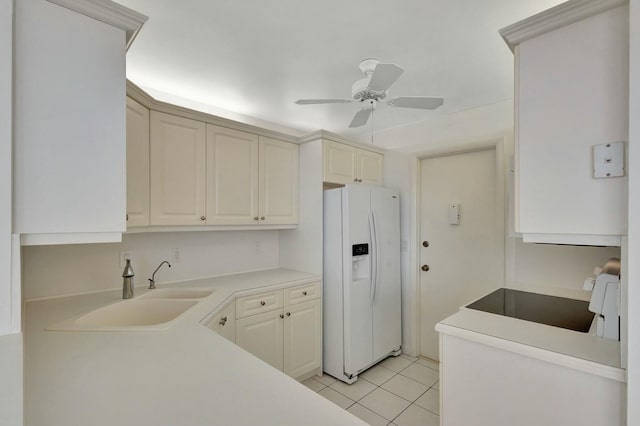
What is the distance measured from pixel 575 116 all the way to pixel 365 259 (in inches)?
79.3

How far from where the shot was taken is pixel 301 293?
105 inches

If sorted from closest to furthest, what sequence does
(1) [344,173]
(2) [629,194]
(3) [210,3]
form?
(2) [629,194]
(3) [210,3]
(1) [344,173]

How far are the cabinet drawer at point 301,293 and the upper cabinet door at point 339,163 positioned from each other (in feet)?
3.19

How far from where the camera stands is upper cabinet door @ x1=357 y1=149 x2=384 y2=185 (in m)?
3.18

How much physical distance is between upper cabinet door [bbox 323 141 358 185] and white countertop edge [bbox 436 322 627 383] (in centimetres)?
168

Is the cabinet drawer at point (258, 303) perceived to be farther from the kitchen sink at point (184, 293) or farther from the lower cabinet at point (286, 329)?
the kitchen sink at point (184, 293)

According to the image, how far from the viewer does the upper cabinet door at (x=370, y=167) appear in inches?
125

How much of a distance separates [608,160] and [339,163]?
6.82 ft

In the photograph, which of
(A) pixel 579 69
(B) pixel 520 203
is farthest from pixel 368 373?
(A) pixel 579 69

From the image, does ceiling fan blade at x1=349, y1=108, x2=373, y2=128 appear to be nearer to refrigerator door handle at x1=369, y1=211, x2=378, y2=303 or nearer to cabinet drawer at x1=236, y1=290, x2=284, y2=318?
refrigerator door handle at x1=369, y1=211, x2=378, y2=303

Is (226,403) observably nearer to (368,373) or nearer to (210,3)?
(210,3)

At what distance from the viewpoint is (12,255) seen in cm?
72

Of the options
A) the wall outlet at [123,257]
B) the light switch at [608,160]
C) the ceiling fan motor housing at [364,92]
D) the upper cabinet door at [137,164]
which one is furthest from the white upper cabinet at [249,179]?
the light switch at [608,160]

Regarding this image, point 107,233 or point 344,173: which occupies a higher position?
point 344,173
